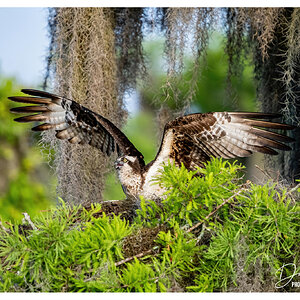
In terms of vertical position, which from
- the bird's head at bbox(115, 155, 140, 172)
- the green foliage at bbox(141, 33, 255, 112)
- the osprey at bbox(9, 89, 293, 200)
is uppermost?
the green foliage at bbox(141, 33, 255, 112)

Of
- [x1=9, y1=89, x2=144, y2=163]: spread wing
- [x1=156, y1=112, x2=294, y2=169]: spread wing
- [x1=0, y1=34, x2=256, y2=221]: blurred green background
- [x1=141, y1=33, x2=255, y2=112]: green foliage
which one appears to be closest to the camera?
[x1=156, y1=112, x2=294, y2=169]: spread wing

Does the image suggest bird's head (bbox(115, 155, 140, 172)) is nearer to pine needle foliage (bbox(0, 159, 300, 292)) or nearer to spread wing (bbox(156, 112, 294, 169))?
spread wing (bbox(156, 112, 294, 169))

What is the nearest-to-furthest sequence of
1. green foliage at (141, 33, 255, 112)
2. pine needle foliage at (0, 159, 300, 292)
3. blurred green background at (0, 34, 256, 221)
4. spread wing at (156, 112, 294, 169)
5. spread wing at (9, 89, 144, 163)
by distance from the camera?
1. pine needle foliage at (0, 159, 300, 292)
2. spread wing at (156, 112, 294, 169)
3. spread wing at (9, 89, 144, 163)
4. green foliage at (141, 33, 255, 112)
5. blurred green background at (0, 34, 256, 221)

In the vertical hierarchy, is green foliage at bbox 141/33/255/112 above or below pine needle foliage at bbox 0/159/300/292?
above

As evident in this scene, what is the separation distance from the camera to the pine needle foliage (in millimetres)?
1601

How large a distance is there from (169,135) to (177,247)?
74cm

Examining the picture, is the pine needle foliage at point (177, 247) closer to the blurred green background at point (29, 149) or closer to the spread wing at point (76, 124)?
the spread wing at point (76, 124)

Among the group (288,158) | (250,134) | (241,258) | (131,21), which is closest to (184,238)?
(241,258)

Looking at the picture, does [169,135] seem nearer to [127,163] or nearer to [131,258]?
[127,163]

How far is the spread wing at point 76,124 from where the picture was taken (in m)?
2.41

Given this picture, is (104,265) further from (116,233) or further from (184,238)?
(184,238)

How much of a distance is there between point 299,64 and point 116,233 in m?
1.39

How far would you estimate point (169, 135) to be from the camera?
90.4 inches

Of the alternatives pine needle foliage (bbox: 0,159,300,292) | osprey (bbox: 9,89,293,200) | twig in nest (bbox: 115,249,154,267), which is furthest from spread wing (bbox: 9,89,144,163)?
twig in nest (bbox: 115,249,154,267)
